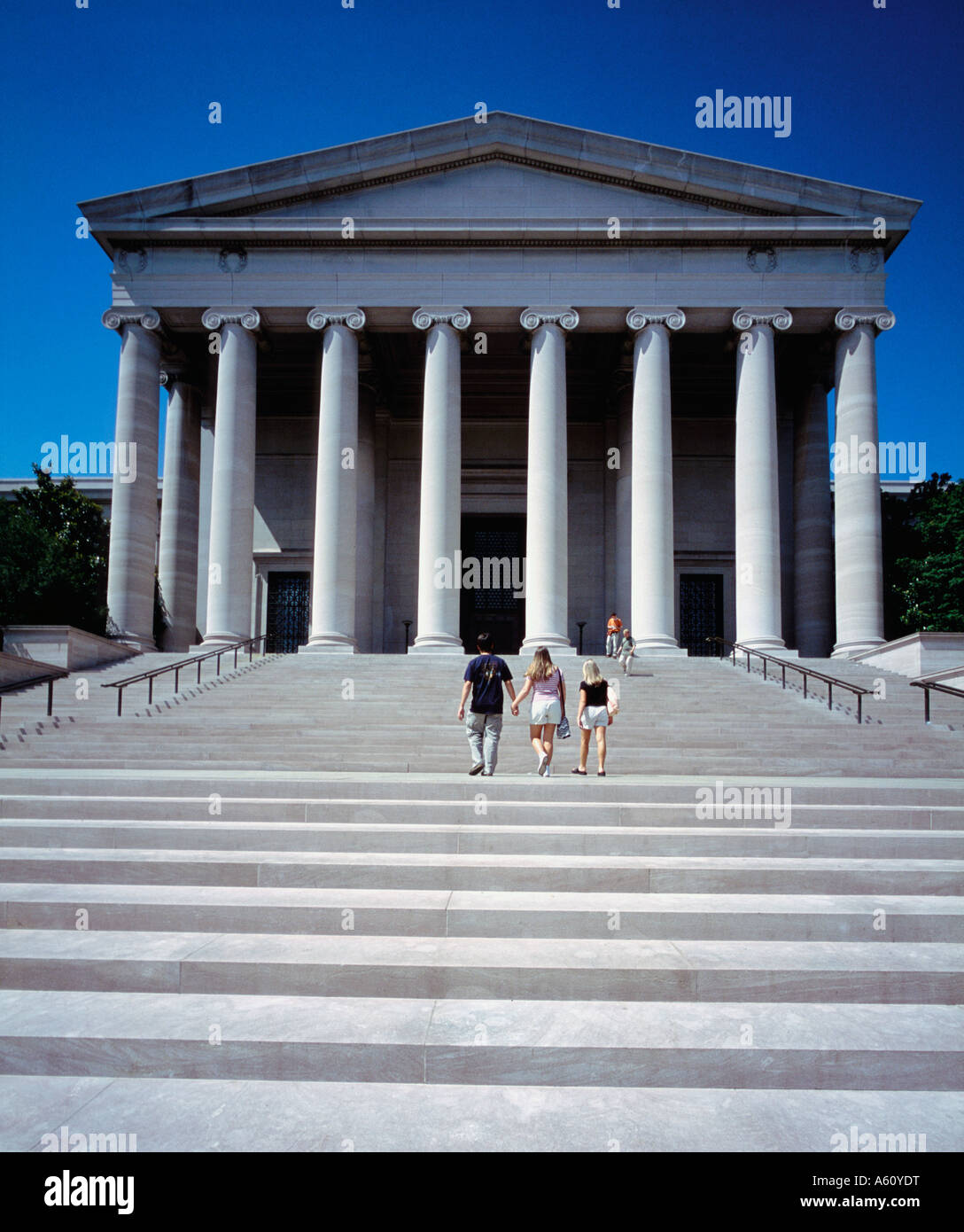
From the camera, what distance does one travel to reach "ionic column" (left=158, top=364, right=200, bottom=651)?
31.2 metres

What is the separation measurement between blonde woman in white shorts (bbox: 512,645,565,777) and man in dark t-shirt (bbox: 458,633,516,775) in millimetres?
378

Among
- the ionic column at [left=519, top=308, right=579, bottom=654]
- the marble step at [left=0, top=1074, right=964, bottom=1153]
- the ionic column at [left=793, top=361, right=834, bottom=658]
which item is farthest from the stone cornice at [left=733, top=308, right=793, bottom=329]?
the marble step at [left=0, top=1074, right=964, bottom=1153]

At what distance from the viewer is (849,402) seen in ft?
90.7

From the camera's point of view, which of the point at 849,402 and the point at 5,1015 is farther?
the point at 849,402

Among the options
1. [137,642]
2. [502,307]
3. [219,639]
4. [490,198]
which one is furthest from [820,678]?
[137,642]

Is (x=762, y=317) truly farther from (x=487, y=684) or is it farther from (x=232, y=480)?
(x=487, y=684)

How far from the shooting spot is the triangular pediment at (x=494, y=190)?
27.7 m

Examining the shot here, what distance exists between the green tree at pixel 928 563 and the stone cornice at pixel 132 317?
24.1 meters

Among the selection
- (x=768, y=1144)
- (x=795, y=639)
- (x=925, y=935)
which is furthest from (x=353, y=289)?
(x=768, y=1144)

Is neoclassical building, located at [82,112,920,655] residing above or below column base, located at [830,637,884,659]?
above

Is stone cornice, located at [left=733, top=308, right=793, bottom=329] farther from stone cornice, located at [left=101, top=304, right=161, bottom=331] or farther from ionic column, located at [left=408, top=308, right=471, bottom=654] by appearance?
stone cornice, located at [left=101, top=304, right=161, bottom=331]

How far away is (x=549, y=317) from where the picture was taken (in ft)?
91.4
